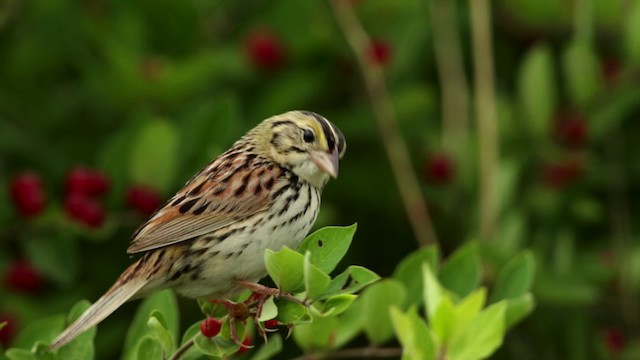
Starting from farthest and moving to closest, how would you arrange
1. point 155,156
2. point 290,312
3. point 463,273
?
point 155,156 → point 463,273 → point 290,312

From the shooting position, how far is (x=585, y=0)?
5707 mm

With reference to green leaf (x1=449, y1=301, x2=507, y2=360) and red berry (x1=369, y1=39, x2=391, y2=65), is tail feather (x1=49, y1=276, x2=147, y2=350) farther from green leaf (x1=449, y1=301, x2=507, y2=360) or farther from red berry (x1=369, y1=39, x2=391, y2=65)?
red berry (x1=369, y1=39, x2=391, y2=65)

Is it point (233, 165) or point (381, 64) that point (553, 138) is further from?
point (233, 165)

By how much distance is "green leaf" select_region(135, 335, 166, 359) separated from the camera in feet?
11.7

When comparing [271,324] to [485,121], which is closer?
[271,324]

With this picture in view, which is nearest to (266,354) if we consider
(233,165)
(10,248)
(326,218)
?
(233,165)

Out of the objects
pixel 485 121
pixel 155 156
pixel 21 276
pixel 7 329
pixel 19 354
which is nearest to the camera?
pixel 19 354

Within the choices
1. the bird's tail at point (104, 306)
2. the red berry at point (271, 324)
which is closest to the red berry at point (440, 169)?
the bird's tail at point (104, 306)

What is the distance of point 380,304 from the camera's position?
410 centimetres

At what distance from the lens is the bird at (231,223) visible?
3629mm

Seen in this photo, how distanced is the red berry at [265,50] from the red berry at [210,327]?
2.60 metres

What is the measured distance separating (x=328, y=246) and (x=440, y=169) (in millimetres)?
2614

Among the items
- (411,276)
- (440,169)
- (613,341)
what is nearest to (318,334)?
(411,276)

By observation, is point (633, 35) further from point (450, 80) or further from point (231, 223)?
point (231, 223)
